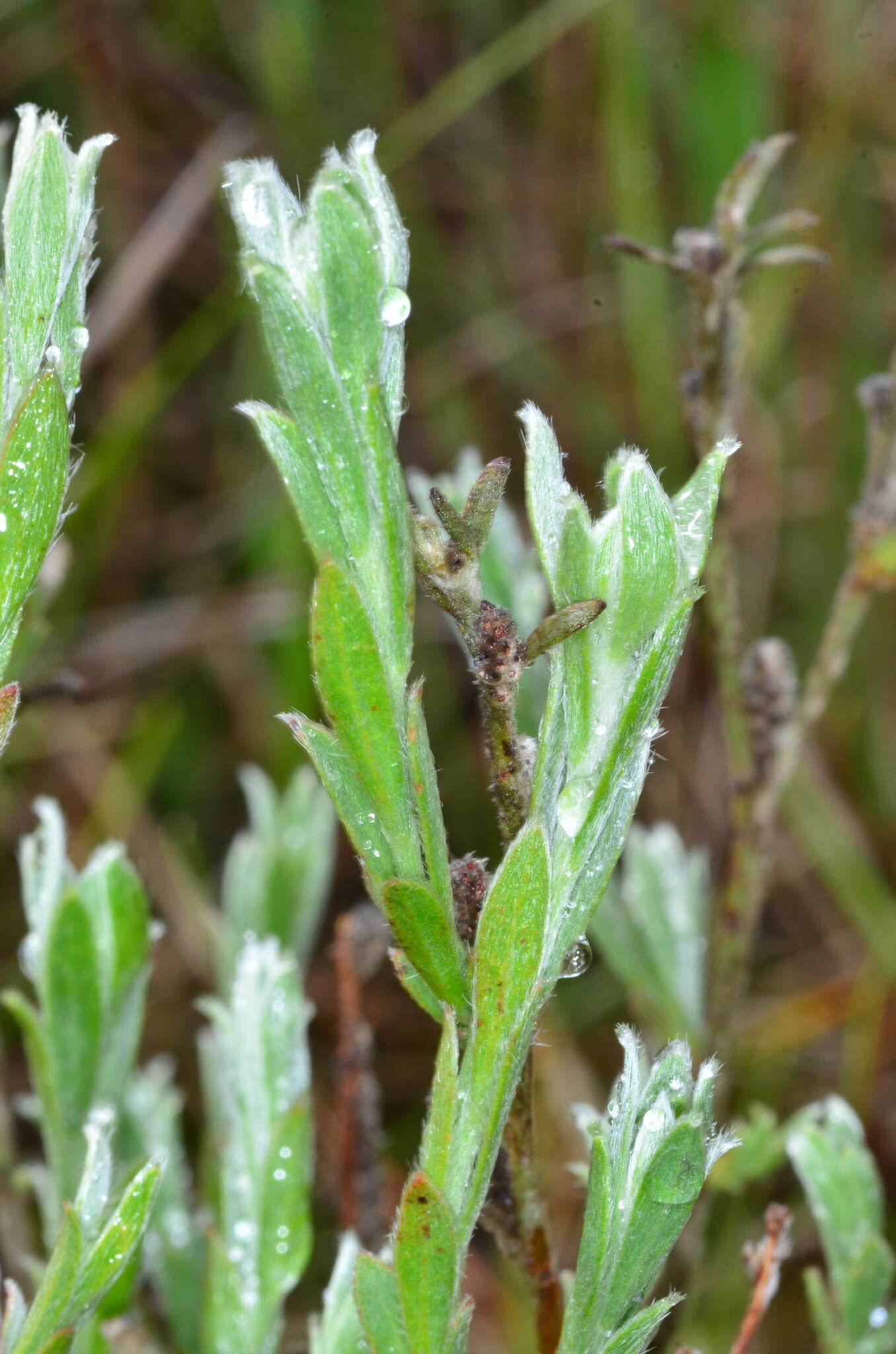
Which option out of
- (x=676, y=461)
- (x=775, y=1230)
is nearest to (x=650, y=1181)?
(x=775, y=1230)

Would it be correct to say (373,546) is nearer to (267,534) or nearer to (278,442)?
(278,442)

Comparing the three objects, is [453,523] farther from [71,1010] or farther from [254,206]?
[71,1010]

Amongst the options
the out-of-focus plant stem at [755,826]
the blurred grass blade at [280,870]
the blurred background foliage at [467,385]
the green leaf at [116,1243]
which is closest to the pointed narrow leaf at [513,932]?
the green leaf at [116,1243]

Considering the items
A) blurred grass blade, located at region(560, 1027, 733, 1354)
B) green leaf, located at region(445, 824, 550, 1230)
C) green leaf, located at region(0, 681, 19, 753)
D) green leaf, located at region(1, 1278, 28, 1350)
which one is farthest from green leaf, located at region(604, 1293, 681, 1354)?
green leaf, located at region(0, 681, 19, 753)

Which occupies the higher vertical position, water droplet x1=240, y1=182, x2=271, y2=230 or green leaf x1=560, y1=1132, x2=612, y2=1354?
water droplet x1=240, y1=182, x2=271, y2=230

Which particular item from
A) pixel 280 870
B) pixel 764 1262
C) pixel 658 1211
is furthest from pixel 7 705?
pixel 280 870

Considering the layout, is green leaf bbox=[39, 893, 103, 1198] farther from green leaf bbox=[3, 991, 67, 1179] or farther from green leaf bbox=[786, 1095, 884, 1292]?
green leaf bbox=[786, 1095, 884, 1292]

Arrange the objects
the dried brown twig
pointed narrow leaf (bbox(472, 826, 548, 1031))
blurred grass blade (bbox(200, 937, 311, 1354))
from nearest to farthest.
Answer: pointed narrow leaf (bbox(472, 826, 548, 1031)), the dried brown twig, blurred grass blade (bbox(200, 937, 311, 1354))
